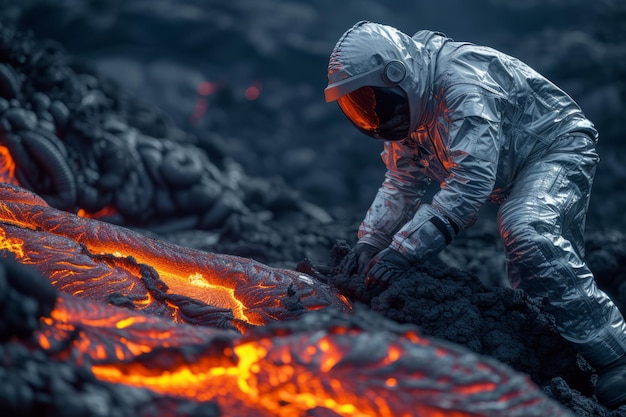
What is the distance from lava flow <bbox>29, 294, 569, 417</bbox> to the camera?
160cm

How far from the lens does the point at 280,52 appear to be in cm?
1548

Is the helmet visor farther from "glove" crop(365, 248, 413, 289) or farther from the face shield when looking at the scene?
"glove" crop(365, 248, 413, 289)

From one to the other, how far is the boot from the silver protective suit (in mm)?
49

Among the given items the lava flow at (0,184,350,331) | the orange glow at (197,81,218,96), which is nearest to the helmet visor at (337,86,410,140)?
the lava flow at (0,184,350,331)

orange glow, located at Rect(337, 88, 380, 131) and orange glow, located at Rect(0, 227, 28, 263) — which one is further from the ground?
orange glow, located at Rect(337, 88, 380, 131)

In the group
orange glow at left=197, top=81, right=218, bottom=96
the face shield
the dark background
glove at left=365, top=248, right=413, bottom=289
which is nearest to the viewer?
glove at left=365, top=248, right=413, bottom=289

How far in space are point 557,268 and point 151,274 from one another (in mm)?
2065

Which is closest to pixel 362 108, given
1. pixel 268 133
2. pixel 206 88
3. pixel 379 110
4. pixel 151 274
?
pixel 379 110

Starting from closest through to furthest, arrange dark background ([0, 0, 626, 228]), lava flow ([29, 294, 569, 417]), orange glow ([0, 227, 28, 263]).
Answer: lava flow ([29, 294, 569, 417]) < orange glow ([0, 227, 28, 263]) < dark background ([0, 0, 626, 228])

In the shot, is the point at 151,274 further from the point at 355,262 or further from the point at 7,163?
the point at 7,163

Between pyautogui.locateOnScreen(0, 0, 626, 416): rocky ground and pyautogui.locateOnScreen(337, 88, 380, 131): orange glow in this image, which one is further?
pyautogui.locateOnScreen(337, 88, 380, 131): orange glow

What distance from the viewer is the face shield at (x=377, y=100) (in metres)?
3.37

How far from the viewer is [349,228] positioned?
726 cm

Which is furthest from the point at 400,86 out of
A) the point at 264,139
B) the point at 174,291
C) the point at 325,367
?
the point at 264,139
